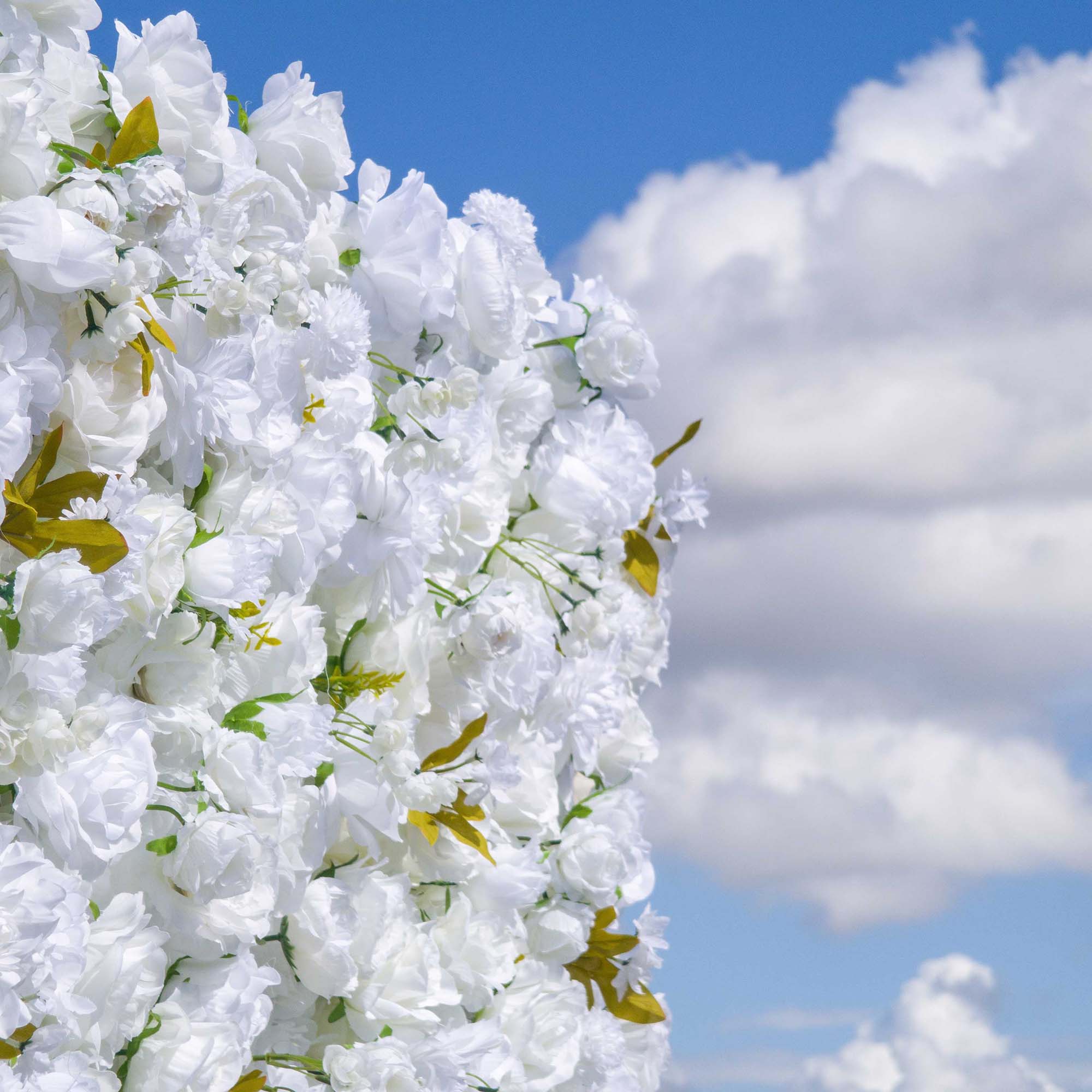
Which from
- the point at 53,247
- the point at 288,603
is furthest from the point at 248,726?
the point at 53,247

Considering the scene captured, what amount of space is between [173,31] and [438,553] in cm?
95

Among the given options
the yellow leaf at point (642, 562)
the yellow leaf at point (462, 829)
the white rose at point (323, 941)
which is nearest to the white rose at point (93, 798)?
the white rose at point (323, 941)

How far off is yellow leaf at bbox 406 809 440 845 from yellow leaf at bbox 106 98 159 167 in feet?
3.69

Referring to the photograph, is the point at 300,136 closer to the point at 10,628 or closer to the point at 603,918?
the point at 10,628

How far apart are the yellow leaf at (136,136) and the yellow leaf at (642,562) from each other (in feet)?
5.40

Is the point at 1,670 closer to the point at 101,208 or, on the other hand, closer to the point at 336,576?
the point at 101,208

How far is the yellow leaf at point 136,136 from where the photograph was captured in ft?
5.56

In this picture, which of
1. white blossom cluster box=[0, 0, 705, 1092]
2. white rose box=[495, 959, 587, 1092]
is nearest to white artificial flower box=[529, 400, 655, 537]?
white blossom cluster box=[0, 0, 705, 1092]

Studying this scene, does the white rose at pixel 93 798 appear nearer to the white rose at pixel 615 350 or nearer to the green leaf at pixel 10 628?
the green leaf at pixel 10 628

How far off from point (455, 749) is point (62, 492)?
919 millimetres

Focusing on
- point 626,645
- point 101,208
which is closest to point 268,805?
point 101,208

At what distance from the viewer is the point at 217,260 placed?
1861 mm

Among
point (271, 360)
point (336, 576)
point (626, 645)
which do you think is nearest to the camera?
point (271, 360)

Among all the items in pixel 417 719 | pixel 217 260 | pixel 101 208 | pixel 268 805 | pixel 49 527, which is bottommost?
pixel 268 805
